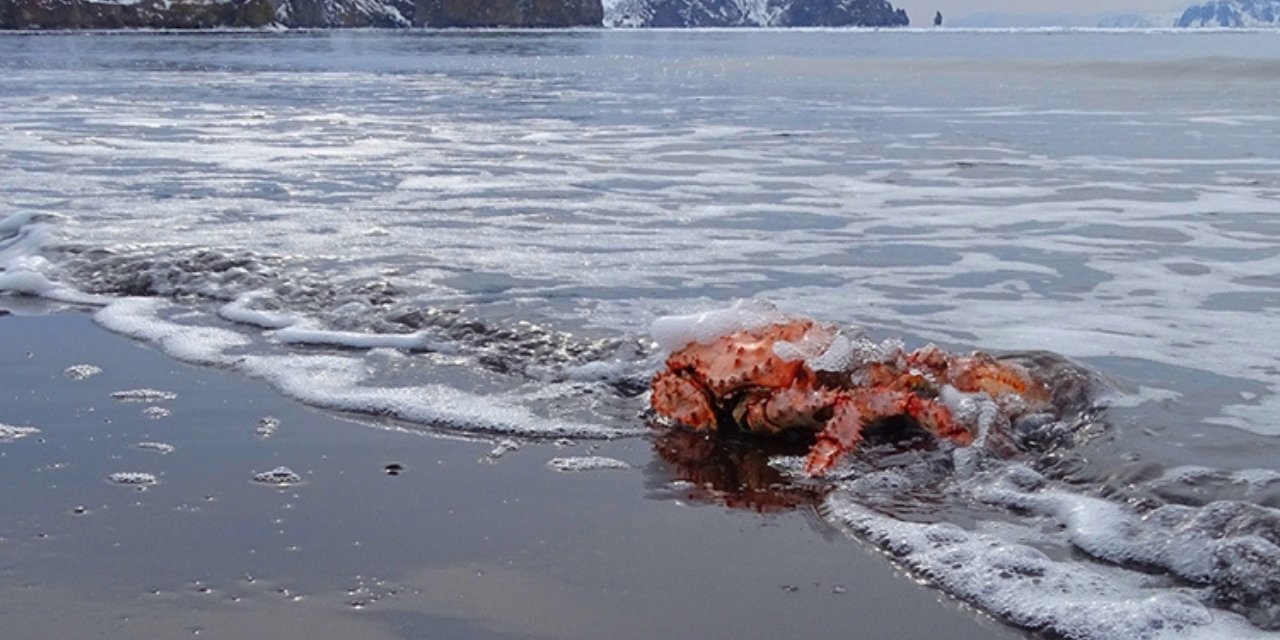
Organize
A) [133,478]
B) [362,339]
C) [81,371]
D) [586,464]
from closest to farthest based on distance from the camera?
1. [133,478]
2. [586,464]
3. [81,371]
4. [362,339]

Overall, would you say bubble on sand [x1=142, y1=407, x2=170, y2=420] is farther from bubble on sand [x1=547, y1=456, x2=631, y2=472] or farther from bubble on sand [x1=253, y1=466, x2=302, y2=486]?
bubble on sand [x1=547, y1=456, x2=631, y2=472]

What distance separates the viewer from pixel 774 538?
4078mm

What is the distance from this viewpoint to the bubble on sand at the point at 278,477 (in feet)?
14.8

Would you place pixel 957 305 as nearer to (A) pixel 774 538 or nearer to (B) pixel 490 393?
(B) pixel 490 393

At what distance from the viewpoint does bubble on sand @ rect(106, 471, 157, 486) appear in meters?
4.49

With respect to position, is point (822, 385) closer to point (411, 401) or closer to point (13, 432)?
point (411, 401)

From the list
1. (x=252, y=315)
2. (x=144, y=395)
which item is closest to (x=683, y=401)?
(x=144, y=395)

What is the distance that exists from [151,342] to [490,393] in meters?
2.04

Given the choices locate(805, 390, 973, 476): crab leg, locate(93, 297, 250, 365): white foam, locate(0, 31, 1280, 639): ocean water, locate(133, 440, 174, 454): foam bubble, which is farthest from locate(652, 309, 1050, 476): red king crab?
locate(93, 297, 250, 365): white foam

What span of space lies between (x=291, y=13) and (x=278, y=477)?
5795 inches

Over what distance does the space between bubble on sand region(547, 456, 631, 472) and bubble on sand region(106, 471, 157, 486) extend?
138 centimetres

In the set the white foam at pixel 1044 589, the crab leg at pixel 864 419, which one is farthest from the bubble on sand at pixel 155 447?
the white foam at pixel 1044 589

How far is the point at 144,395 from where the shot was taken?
18.5ft

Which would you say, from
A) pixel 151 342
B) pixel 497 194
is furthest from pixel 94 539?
pixel 497 194
